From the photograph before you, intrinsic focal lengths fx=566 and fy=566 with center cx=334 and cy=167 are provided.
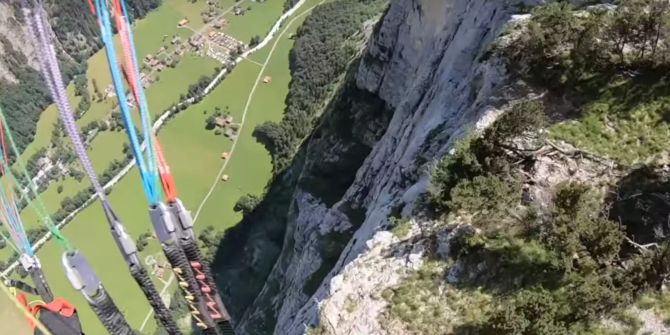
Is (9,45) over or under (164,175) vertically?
over

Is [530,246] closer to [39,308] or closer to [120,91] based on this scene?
[120,91]

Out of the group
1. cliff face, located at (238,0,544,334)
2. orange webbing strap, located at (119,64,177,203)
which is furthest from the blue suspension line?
cliff face, located at (238,0,544,334)

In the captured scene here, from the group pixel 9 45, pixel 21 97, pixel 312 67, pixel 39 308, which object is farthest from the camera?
pixel 9 45

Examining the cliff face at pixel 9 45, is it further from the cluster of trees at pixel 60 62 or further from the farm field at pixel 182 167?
the farm field at pixel 182 167

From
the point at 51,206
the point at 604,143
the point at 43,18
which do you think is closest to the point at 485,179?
the point at 604,143

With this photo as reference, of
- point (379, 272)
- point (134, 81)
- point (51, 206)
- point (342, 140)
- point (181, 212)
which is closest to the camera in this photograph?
point (134, 81)

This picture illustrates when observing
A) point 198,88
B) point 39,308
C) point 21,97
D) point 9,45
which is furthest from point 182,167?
point 39,308

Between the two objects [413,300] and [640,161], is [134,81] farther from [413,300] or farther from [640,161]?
[640,161]
